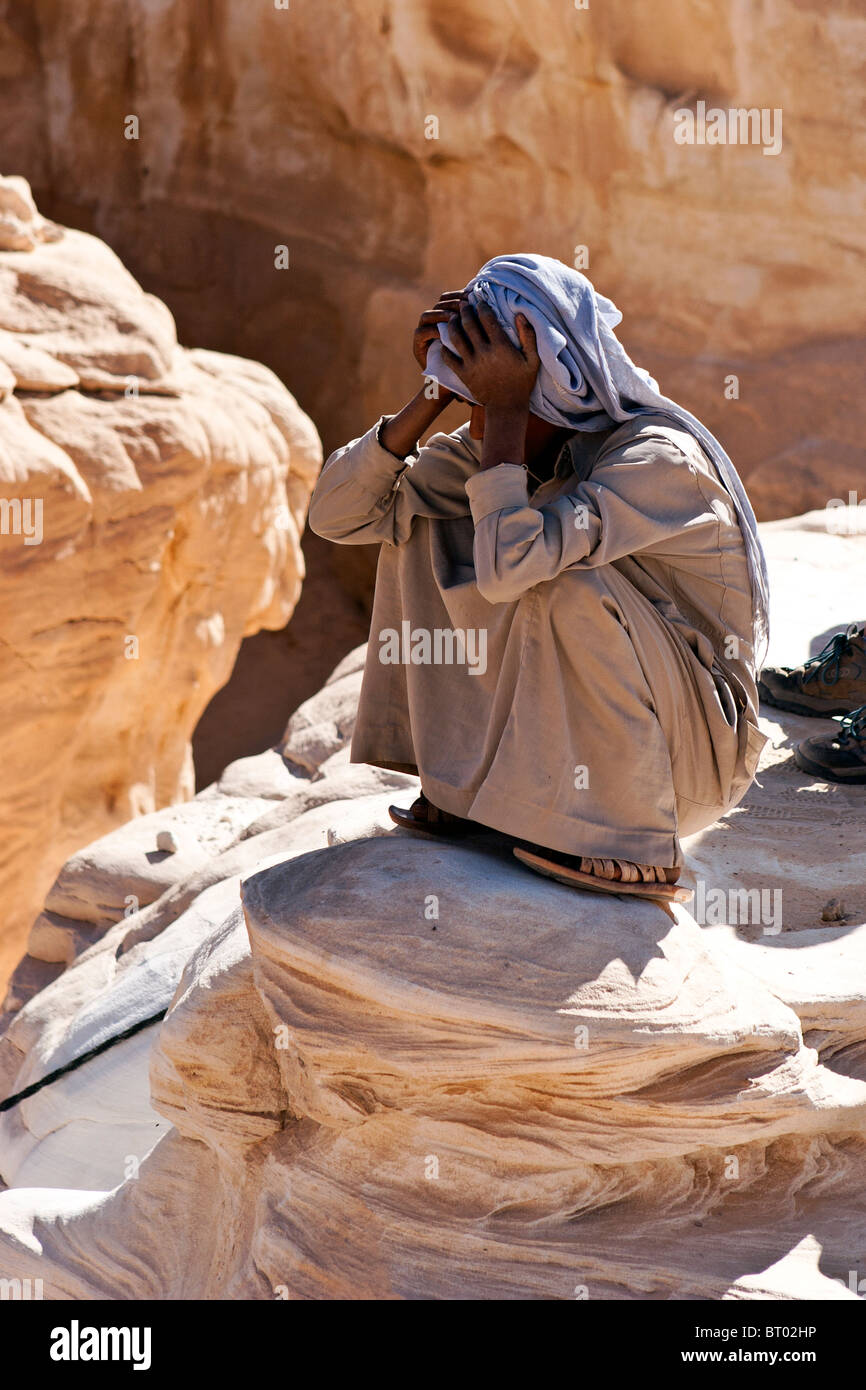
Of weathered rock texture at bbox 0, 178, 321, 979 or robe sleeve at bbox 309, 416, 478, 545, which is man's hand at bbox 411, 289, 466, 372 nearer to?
robe sleeve at bbox 309, 416, 478, 545

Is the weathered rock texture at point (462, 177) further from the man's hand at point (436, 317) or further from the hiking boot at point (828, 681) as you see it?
the man's hand at point (436, 317)

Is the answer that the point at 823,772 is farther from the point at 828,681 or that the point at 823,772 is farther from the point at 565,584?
the point at 565,584

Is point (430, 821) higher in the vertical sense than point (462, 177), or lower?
lower

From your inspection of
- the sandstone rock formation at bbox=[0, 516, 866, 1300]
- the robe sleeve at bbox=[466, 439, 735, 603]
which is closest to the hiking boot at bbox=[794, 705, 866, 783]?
the sandstone rock formation at bbox=[0, 516, 866, 1300]

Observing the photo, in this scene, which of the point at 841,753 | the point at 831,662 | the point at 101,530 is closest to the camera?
the point at 841,753

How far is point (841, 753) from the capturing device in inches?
178

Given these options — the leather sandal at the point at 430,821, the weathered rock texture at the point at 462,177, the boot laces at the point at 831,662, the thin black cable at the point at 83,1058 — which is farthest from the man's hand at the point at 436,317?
the weathered rock texture at the point at 462,177

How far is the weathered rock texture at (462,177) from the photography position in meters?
11.0

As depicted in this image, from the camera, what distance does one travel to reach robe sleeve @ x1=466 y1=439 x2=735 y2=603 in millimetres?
2537

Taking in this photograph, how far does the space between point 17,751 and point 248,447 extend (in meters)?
2.51

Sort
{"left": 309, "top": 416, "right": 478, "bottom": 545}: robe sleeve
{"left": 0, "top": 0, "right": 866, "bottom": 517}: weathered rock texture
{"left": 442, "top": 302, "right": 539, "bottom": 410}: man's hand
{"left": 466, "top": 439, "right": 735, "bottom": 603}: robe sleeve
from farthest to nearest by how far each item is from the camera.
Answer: {"left": 0, "top": 0, "right": 866, "bottom": 517}: weathered rock texture → {"left": 309, "top": 416, "right": 478, "bottom": 545}: robe sleeve → {"left": 442, "top": 302, "right": 539, "bottom": 410}: man's hand → {"left": 466, "top": 439, "right": 735, "bottom": 603}: robe sleeve

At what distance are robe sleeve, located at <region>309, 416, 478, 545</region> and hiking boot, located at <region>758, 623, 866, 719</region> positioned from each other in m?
2.45

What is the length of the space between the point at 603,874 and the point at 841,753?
2.07 m

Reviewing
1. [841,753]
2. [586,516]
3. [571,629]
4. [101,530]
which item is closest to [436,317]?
[586,516]
